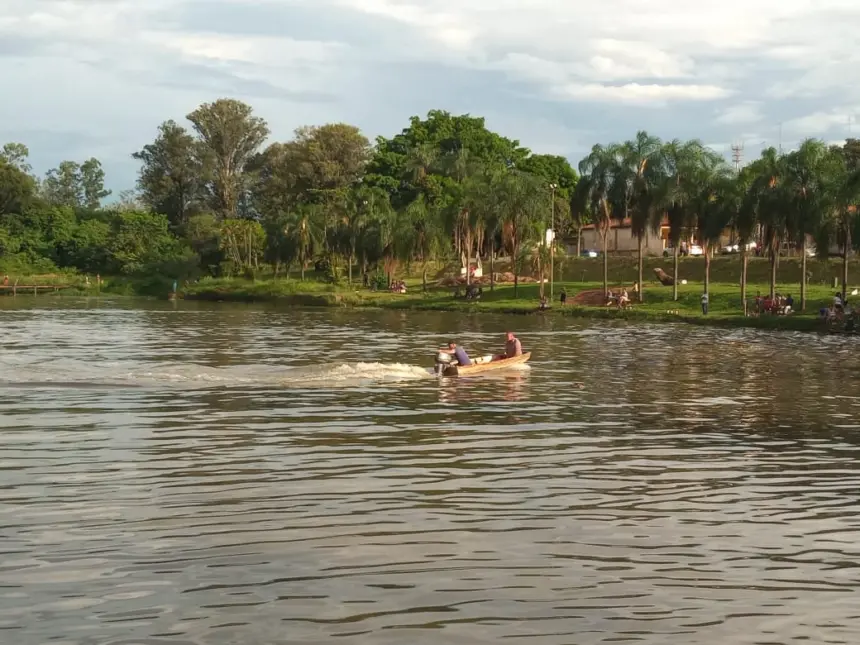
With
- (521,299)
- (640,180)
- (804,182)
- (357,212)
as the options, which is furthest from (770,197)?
(357,212)

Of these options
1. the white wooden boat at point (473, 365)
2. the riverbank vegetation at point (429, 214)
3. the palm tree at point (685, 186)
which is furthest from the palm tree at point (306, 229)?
the white wooden boat at point (473, 365)

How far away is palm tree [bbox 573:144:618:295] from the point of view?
85750mm

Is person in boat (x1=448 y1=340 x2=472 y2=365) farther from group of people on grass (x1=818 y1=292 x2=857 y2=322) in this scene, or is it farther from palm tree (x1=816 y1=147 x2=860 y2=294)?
palm tree (x1=816 y1=147 x2=860 y2=294)

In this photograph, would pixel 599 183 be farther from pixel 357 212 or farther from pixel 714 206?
pixel 357 212

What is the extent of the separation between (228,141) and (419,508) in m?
146

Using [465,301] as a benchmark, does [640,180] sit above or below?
above

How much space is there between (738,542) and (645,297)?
228ft

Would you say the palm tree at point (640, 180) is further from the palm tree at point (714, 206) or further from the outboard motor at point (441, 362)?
the outboard motor at point (441, 362)

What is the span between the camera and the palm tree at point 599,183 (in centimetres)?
8575

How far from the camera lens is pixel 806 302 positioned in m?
72.1

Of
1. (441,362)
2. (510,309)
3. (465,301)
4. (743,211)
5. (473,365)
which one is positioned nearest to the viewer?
(441,362)

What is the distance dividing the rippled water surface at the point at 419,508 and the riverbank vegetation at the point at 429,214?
3790cm

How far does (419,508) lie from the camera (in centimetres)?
1658

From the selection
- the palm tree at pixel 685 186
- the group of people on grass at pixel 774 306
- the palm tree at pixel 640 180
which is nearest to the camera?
the group of people on grass at pixel 774 306
